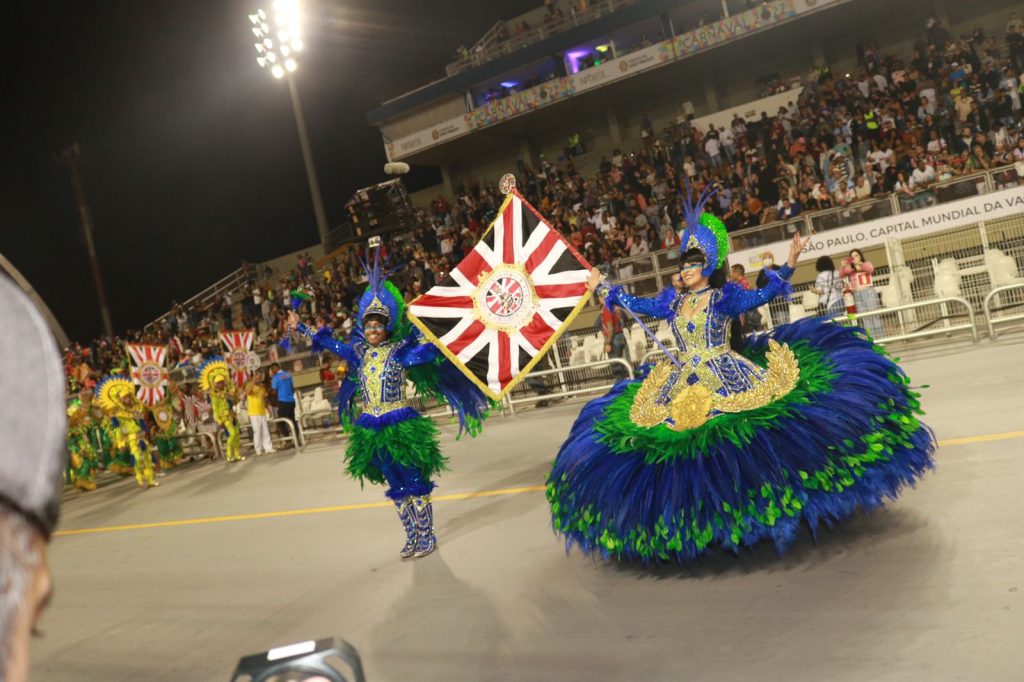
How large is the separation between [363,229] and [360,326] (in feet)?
54.2

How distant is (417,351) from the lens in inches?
274

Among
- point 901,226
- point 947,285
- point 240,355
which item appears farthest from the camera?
point 240,355

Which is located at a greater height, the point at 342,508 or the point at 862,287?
the point at 862,287

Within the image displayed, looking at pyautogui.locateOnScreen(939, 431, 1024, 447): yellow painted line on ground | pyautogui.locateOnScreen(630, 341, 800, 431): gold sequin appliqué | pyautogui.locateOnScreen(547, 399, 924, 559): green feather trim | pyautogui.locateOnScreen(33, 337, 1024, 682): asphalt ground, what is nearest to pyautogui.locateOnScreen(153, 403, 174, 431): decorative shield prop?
pyautogui.locateOnScreen(33, 337, 1024, 682): asphalt ground

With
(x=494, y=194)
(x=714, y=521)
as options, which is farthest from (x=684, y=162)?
(x=714, y=521)

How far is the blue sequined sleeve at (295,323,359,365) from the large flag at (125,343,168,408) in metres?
10.0

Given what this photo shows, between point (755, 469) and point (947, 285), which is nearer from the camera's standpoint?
point (755, 469)

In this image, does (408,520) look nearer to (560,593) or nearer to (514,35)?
(560,593)

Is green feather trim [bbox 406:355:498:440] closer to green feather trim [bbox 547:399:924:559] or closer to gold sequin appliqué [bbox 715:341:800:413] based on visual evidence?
gold sequin appliqué [bbox 715:341:800:413]

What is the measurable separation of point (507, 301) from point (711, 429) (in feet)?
7.70

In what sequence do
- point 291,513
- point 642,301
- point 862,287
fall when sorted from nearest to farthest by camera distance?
point 642,301
point 291,513
point 862,287

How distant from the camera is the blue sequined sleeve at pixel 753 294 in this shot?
5.51 metres

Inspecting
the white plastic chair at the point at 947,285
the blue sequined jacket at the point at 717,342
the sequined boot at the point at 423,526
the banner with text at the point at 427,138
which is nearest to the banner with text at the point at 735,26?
the banner with text at the point at 427,138

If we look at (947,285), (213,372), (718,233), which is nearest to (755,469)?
(718,233)
